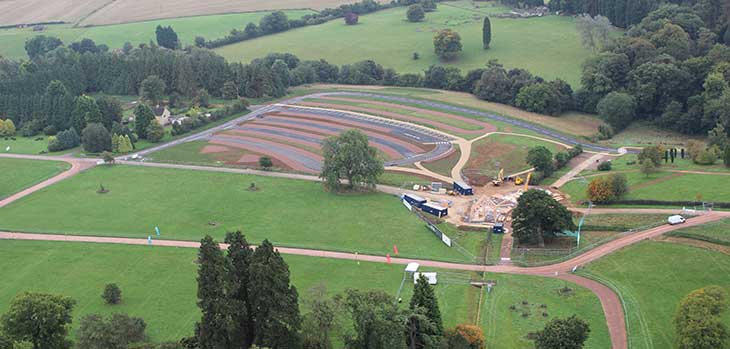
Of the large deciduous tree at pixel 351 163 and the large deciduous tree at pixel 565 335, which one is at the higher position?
the large deciduous tree at pixel 351 163

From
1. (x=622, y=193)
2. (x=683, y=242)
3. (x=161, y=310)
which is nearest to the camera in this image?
(x=161, y=310)

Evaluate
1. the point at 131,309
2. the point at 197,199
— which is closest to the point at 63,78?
the point at 197,199

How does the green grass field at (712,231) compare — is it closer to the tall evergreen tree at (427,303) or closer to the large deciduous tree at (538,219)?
the large deciduous tree at (538,219)

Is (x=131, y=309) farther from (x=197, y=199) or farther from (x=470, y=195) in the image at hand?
(x=470, y=195)

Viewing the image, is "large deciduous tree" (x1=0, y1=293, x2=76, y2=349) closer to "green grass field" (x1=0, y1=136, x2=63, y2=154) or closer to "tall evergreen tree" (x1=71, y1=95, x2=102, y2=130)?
"green grass field" (x1=0, y1=136, x2=63, y2=154)

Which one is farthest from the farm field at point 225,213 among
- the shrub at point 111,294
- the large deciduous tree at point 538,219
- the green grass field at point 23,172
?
the shrub at point 111,294

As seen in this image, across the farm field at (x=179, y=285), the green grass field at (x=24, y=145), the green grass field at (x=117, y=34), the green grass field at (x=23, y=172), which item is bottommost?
the farm field at (x=179, y=285)

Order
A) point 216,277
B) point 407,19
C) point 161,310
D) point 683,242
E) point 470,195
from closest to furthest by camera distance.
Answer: point 216,277 → point 161,310 → point 683,242 → point 470,195 → point 407,19
